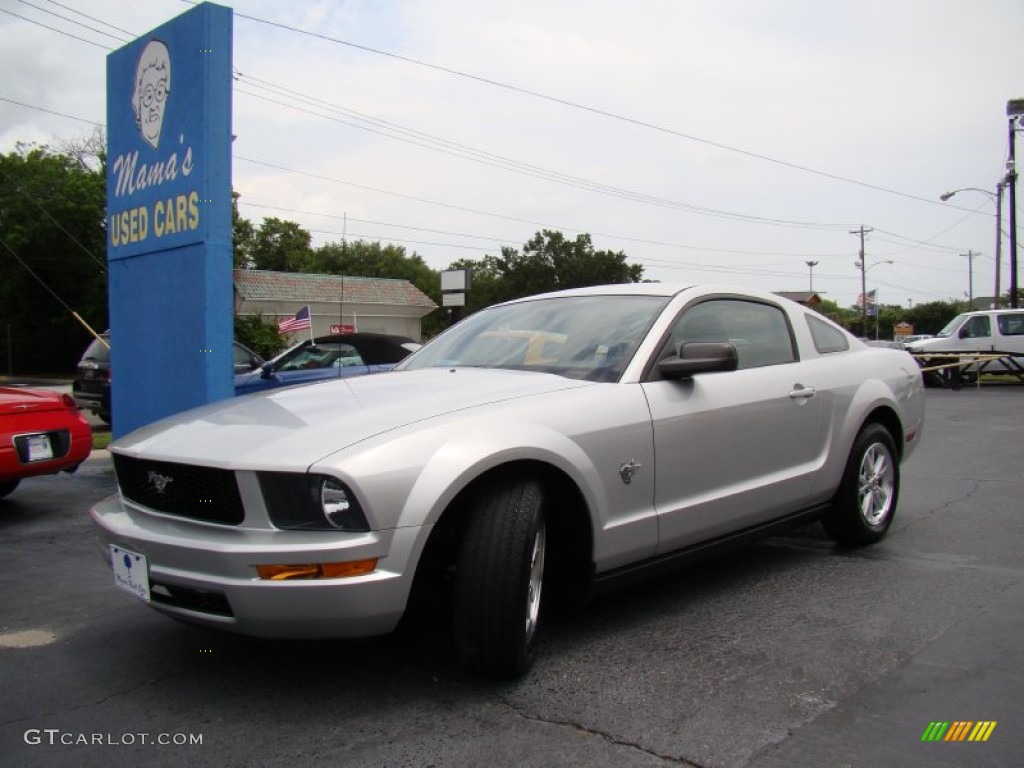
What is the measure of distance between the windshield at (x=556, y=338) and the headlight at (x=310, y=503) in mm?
1271

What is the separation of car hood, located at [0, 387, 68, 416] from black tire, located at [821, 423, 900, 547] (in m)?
5.47

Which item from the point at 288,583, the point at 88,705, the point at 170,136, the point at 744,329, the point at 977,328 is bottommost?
the point at 88,705

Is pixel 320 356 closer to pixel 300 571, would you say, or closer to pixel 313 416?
pixel 313 416

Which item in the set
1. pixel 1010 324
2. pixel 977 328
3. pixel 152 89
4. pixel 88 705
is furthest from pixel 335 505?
pixel 1010 324

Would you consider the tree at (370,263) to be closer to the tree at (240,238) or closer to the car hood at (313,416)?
the tree at (240,238)

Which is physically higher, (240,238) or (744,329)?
(240,238)

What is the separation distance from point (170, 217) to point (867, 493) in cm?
596

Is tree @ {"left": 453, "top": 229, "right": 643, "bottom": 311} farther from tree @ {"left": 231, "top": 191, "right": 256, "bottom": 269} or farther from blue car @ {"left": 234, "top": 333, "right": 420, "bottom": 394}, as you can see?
blue car @ {"left": 234, "top": 333, "right": 420, "bottom": 394}

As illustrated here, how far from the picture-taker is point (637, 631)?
11.7 ft

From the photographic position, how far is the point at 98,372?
1242 cm

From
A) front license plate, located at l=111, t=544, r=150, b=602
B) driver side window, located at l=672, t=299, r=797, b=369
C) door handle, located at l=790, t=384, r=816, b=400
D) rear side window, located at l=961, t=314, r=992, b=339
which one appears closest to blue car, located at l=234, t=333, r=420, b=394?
driver side window, located at l=672, t=299, r=797, b=369

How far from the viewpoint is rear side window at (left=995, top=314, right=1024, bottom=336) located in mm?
20906

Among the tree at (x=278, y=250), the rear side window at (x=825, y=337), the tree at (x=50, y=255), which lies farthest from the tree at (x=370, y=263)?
the rear side window at (x=825, y=337)

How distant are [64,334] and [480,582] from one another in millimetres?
48022
